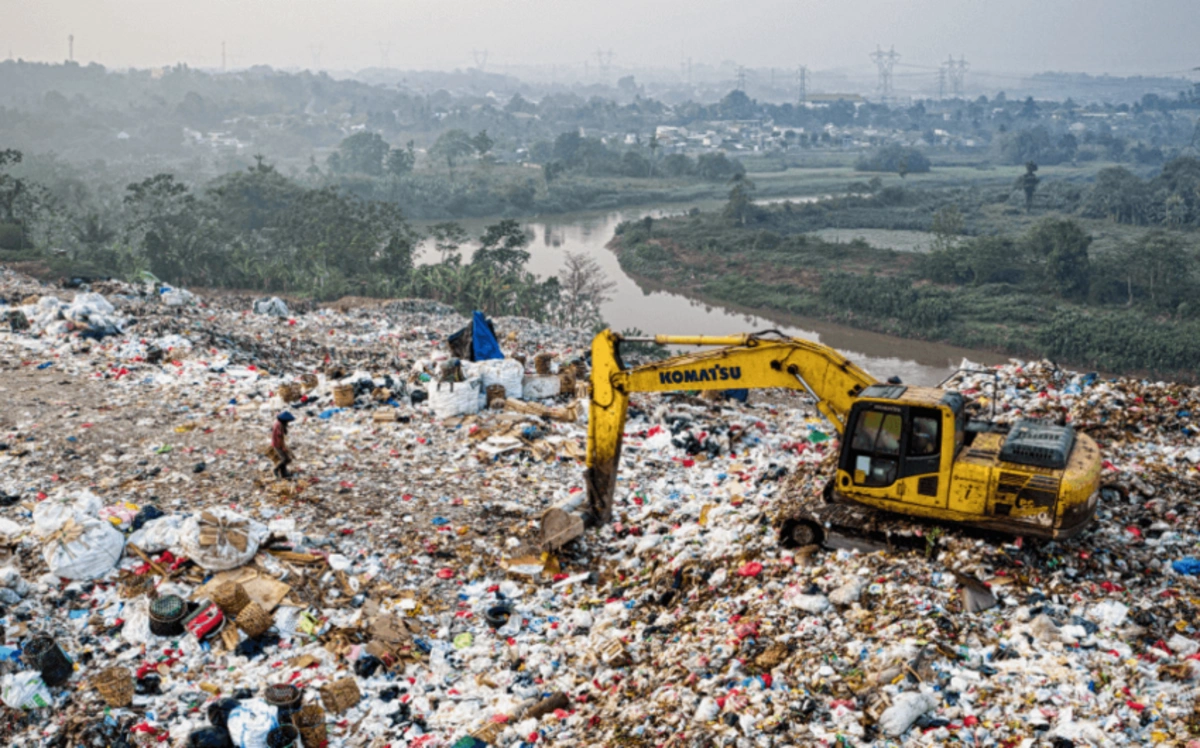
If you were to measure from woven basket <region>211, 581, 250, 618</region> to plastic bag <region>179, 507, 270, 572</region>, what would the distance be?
1.25 feet

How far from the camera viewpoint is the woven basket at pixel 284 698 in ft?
15.9

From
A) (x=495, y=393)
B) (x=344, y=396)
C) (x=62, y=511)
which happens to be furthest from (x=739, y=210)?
(x=62, y=511)

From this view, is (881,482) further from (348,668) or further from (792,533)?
(348,668)

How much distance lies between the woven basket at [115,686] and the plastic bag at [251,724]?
74 centimetres

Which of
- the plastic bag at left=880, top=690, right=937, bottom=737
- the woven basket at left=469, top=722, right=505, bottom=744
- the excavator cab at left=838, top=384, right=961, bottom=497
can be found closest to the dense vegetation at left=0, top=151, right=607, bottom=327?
the excavator cab at left=838, top=384, right=961, bottom=497

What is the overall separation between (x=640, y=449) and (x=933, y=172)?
62.3 metres

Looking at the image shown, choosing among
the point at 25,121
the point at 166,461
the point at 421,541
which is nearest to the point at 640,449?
the point at 421,541

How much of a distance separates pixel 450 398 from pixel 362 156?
2061 inches

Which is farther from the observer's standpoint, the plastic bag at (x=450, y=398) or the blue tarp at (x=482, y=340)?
the blue tarp at (x=482, y=340)

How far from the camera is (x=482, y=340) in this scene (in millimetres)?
10828

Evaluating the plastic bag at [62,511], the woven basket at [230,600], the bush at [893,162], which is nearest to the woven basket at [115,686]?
the woven basket at [230,600]

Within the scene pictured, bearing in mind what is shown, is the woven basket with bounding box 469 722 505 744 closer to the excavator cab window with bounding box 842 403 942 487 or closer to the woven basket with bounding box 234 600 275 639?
the woven basket with bounding box 234 600 275 639

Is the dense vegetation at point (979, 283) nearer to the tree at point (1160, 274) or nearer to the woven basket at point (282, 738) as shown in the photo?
the tree at point (1160, 274)

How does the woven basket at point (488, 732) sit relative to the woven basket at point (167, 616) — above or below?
below
